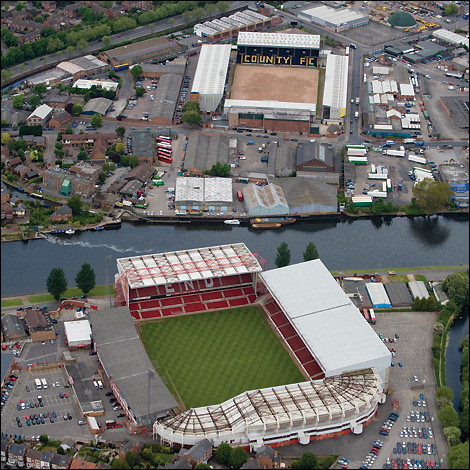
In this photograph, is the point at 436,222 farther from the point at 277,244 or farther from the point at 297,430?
the point at 297,430

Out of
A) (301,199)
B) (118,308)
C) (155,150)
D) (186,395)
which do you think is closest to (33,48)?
(155,150)

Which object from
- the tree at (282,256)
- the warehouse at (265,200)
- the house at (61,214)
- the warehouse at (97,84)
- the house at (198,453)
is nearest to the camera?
the house at (198,453)

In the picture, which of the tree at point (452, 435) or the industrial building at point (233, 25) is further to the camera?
the industrial building at point (233, 25)

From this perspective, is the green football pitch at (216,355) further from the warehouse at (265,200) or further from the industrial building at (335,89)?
the industrial building at (335,89)

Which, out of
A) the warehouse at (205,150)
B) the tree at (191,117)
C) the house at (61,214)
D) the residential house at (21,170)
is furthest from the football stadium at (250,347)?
the tree at (191,117)

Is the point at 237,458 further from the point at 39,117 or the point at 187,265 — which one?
the point at 39,117

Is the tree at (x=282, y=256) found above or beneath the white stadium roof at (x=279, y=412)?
above

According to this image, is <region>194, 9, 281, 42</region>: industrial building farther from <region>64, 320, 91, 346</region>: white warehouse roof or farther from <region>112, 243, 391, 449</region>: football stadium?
<region>64, 320, 91, 346</region>: white warehouse roof

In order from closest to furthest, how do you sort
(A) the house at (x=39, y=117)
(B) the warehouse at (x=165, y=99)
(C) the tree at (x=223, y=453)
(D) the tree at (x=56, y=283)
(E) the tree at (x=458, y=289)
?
(C) the tree at (x=223, y=453) → (D) the tree at (x=56, y=283) → (E) the tree at (x=458, y=289) → (A) the house at (x=39, y=117) → (B) the warehouse at (x=165, y=99)
